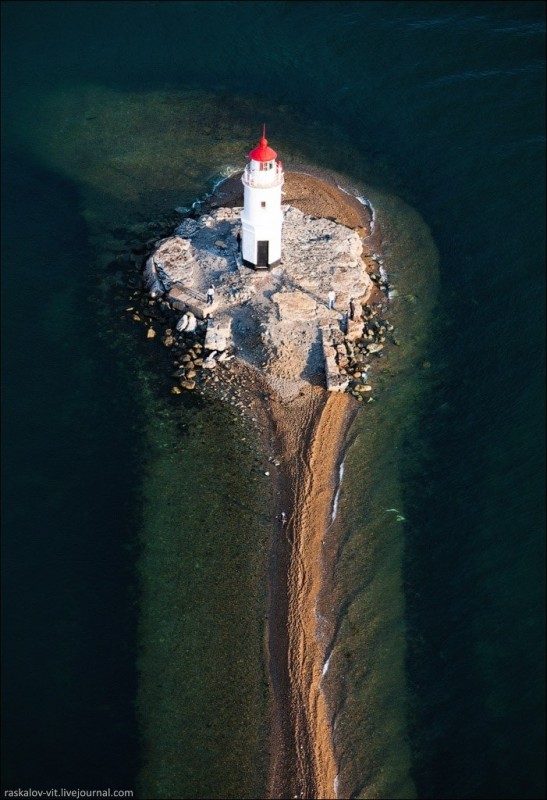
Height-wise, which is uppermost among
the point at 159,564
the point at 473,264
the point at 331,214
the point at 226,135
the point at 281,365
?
the point at 226,135

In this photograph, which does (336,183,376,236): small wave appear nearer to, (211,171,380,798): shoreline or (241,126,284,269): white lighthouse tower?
(211,171,380,798): shoreline

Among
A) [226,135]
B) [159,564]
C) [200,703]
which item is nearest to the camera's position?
[200,703]

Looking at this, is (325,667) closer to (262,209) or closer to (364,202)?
(262,209)

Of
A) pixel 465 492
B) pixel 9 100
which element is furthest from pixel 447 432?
pixel 9 100

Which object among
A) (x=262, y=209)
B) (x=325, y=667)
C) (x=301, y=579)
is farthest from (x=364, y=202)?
(x=325, y=667)

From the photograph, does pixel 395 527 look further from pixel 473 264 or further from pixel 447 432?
pixel 473 264

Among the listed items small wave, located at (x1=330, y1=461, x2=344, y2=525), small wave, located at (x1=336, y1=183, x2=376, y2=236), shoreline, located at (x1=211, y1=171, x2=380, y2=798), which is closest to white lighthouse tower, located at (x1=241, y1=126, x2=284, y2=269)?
shoreline, located at (x1=211, y1=171, x2=380, y2=798)
